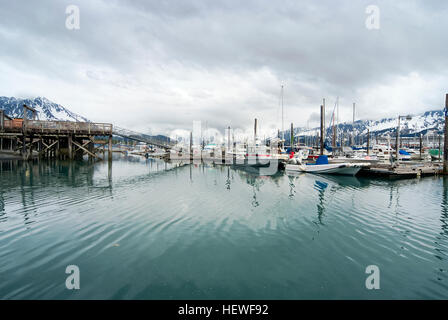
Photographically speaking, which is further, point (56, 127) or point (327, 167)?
point (56, 127)

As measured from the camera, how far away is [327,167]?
106 ft

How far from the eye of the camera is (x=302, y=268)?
267 inches

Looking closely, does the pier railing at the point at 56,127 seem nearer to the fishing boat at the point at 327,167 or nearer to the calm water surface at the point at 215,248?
the calm water surface at the point at 215,248

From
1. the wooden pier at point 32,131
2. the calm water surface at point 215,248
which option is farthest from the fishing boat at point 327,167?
the wooden pier at point 32,131

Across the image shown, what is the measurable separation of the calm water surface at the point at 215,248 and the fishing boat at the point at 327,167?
1608 cm

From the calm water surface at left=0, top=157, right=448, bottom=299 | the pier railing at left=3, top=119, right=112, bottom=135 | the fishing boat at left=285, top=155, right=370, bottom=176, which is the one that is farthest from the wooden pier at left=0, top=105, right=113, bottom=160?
the fishing boat at left=285, top=155, right=370, bottom=176

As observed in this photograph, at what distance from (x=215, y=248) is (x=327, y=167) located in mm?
29123

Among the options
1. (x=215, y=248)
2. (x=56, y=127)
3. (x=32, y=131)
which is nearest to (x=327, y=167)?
(x=215, y=248)

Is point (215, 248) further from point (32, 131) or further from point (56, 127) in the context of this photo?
point (32, 131)

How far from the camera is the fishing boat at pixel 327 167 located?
30.2m

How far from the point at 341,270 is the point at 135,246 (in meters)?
7.12
